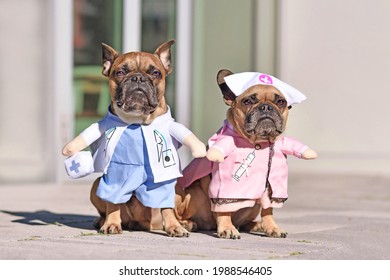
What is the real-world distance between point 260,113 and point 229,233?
26.7 inches

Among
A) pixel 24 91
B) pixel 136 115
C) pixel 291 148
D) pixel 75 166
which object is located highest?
pixel 136 115

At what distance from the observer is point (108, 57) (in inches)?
203

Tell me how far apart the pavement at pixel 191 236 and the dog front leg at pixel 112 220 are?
70 mm

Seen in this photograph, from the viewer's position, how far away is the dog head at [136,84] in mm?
4855

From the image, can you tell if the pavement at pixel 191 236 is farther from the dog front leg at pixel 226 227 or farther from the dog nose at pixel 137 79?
the dog nose at pixel 137 79

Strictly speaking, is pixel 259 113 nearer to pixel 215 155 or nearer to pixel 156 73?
pixel 215 155

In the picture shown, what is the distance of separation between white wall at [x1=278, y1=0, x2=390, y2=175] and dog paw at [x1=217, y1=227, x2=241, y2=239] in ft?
16.7

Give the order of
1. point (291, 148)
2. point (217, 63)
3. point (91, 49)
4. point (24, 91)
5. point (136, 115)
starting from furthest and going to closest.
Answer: point (217, 63) → point (91, 49) → point (24, 91) → point (291, 148) → point (136, 115)

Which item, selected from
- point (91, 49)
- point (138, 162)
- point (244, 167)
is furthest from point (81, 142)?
point (91, 49)

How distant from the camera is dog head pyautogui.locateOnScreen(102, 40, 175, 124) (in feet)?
15.9

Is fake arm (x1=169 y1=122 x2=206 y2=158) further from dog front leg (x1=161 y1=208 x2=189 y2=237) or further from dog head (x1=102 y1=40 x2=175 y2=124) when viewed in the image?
dog front leg (x1=161 y1=208 x2=189 y2=237)

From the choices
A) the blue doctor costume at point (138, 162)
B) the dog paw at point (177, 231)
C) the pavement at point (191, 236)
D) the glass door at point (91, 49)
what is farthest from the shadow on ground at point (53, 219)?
the glass door at point (91, 49)
